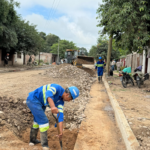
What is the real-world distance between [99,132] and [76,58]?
15.4m

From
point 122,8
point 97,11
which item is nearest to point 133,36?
point 122,8

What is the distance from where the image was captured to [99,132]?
3807 millimetres

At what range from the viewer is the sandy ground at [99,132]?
321 centimetres

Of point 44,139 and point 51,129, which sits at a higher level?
Answer: point 44,139

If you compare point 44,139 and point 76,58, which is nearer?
point 44,139

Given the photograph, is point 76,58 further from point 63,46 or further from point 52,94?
point 63,46

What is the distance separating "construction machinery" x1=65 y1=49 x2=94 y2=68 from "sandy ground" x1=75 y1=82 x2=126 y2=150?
12869 millimetres

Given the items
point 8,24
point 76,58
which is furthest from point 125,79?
point 8,24

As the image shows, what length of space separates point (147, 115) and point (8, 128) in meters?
3.55

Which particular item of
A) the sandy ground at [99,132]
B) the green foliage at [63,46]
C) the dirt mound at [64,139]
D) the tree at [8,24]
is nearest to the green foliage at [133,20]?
the sandy ground at [99,132]

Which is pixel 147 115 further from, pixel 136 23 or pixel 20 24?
pixel 20 24

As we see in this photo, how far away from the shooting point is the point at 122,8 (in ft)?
25.3

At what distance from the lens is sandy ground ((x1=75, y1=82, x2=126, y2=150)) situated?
3205mm

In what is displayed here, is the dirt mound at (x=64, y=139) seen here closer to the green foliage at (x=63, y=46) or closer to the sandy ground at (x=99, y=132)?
the sandy ground at (x=99, y=132)
